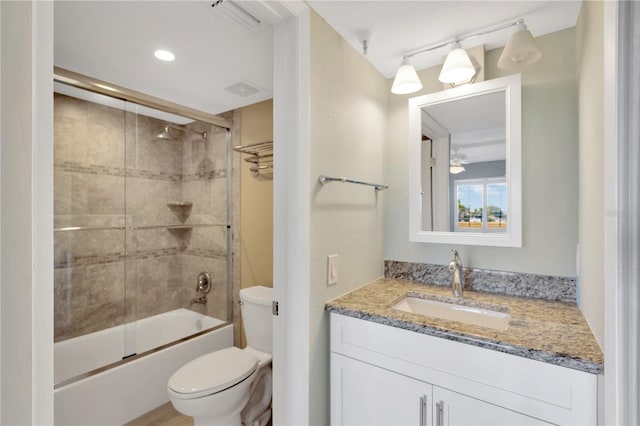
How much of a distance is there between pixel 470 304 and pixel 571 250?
0.52 metres

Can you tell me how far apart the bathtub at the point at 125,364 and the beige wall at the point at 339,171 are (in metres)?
1.39

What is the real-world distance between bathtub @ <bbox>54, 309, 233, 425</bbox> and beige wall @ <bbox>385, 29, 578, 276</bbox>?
216cm

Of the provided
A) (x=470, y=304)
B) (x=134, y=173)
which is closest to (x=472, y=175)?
(x=470, y=304)

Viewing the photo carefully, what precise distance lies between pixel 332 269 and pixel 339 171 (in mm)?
483

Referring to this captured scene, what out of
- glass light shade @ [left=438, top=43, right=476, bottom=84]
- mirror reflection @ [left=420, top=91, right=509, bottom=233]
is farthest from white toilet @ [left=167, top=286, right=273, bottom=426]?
glass light shade @ [left=438, top=43, right=476, bottom=84]

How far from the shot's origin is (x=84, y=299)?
221 centimetres

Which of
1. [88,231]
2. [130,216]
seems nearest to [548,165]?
[130,216]

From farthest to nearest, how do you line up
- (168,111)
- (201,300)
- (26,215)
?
(201,300) < (168,111) < (26,215)

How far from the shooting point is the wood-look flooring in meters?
1.87

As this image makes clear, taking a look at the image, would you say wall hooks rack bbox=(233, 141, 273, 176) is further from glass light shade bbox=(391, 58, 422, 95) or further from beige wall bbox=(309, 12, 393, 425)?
glass light shade bbox=(391, 58, 422, 95)

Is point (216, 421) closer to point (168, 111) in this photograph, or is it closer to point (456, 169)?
point (456, 169)

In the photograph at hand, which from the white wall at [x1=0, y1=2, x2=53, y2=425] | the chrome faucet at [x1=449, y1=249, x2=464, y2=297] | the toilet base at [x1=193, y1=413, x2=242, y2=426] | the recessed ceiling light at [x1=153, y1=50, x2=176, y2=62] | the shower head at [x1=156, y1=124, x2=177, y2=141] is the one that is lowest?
the toilet base at [x1=193, y1=413, x2=242, y2=426]

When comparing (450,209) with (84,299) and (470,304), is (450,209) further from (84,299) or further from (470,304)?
(84,299)

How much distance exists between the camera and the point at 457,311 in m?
1.42
